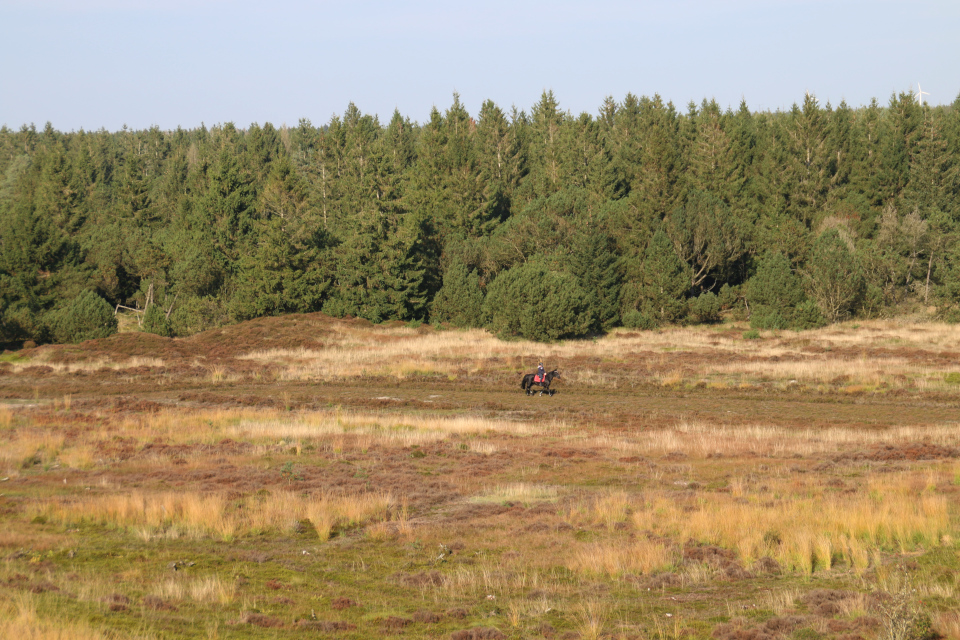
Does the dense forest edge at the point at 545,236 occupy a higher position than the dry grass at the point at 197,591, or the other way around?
the dense forest edge at the point at 545,236

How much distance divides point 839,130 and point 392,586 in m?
86.1

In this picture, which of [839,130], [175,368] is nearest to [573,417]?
[175,368]

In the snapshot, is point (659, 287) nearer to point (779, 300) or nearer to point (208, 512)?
point (779, 300)

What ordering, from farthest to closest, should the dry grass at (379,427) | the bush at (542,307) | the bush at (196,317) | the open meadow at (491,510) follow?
the bush at (196,317), the bush at (542,307), the dry grass at (379,427), the open meadow at (491,510)

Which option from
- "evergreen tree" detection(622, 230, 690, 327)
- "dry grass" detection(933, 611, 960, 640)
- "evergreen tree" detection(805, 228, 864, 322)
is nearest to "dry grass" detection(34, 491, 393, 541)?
"dry grass" detection(933, 611, 960, 640)

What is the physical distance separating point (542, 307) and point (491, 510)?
40631 mm

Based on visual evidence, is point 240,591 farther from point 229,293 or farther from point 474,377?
point 229,293

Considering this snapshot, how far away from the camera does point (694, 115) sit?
91.5 meters

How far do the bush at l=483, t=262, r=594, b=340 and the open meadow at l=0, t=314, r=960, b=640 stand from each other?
54.6ft

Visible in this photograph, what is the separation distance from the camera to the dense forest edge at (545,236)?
6194 cm

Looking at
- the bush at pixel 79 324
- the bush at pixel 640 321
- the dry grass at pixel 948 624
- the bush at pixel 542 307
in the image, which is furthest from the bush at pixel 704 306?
the dry grass at pixel 948 624

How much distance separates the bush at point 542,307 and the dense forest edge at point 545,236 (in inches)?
6.1

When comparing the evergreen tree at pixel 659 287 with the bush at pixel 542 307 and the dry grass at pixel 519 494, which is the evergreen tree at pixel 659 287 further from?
the dry grass at pixel 519 494

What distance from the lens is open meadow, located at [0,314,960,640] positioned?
9758 mm
